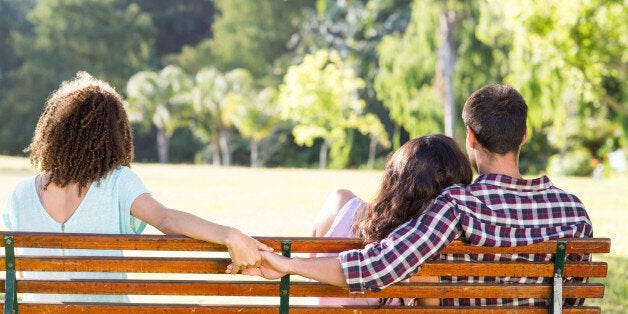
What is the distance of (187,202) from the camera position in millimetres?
13820

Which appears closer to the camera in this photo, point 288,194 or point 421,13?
point 288,194

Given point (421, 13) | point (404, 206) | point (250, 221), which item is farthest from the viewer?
point (421, 13)

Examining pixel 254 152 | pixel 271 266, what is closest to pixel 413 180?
pixel 271 266

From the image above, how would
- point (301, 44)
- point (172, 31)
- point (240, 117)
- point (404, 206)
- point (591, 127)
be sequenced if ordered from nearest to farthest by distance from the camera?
point (404, 206), point (591, 127), point (240, 117), point (301, 44), point (172, 31)

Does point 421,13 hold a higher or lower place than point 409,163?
higher

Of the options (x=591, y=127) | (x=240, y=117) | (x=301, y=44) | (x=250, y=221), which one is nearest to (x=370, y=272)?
(x=250, y=221)

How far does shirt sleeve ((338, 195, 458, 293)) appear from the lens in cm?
244

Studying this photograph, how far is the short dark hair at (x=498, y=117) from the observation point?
2596mm

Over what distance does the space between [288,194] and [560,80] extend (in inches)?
292

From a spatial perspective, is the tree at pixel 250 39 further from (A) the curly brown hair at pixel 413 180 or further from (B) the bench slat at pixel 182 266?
(B) the bench slat at pixel 182 266

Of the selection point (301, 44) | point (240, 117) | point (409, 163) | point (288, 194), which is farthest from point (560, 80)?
point (301, 44)

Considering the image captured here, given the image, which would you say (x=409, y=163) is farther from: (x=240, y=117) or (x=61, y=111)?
(x=240, y=117)

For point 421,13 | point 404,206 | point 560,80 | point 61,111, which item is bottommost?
point 404,206

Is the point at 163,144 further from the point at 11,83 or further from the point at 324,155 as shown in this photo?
the point at 11,83
